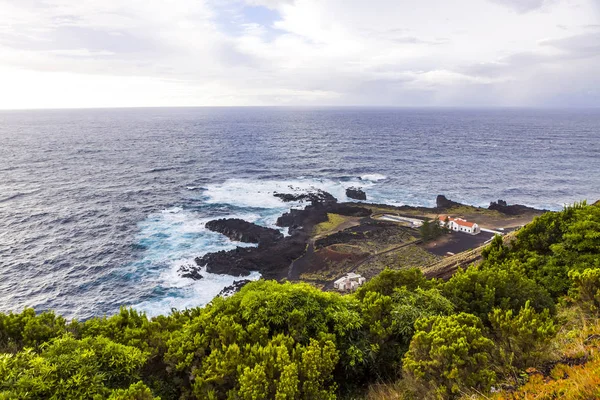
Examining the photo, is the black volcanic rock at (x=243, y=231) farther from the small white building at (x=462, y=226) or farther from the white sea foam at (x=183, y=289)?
the small white building at (x=462, y=226)

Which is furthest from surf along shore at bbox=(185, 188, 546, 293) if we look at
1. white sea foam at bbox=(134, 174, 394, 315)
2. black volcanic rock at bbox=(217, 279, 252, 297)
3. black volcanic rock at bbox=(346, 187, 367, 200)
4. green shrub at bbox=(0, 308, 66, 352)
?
green shrub at bbox=(0, 308, 66, 352)

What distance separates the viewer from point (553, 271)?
15.7 m

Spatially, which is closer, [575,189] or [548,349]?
[548,349]

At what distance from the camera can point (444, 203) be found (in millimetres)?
64500

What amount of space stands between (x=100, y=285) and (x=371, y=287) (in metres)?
34.2

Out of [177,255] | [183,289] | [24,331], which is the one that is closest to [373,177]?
[177,255]

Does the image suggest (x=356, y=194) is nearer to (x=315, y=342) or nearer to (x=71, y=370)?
(x=315, y=342)

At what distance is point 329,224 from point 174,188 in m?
35.3

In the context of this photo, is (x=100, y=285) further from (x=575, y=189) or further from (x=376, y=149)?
(x=376, y=149)

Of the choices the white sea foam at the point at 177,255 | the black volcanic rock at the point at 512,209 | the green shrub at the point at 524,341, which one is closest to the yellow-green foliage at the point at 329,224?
the white sea foam at the point at 177,255

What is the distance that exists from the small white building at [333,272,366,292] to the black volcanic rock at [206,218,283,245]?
1477cm

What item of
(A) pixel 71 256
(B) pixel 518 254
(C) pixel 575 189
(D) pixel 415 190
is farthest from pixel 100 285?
(C) pixel 575 189

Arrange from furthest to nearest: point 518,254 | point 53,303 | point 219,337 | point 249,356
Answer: point 53,303 → point 518,254 → point 219,337 → point 249,356

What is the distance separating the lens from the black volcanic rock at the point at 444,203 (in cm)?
6334
